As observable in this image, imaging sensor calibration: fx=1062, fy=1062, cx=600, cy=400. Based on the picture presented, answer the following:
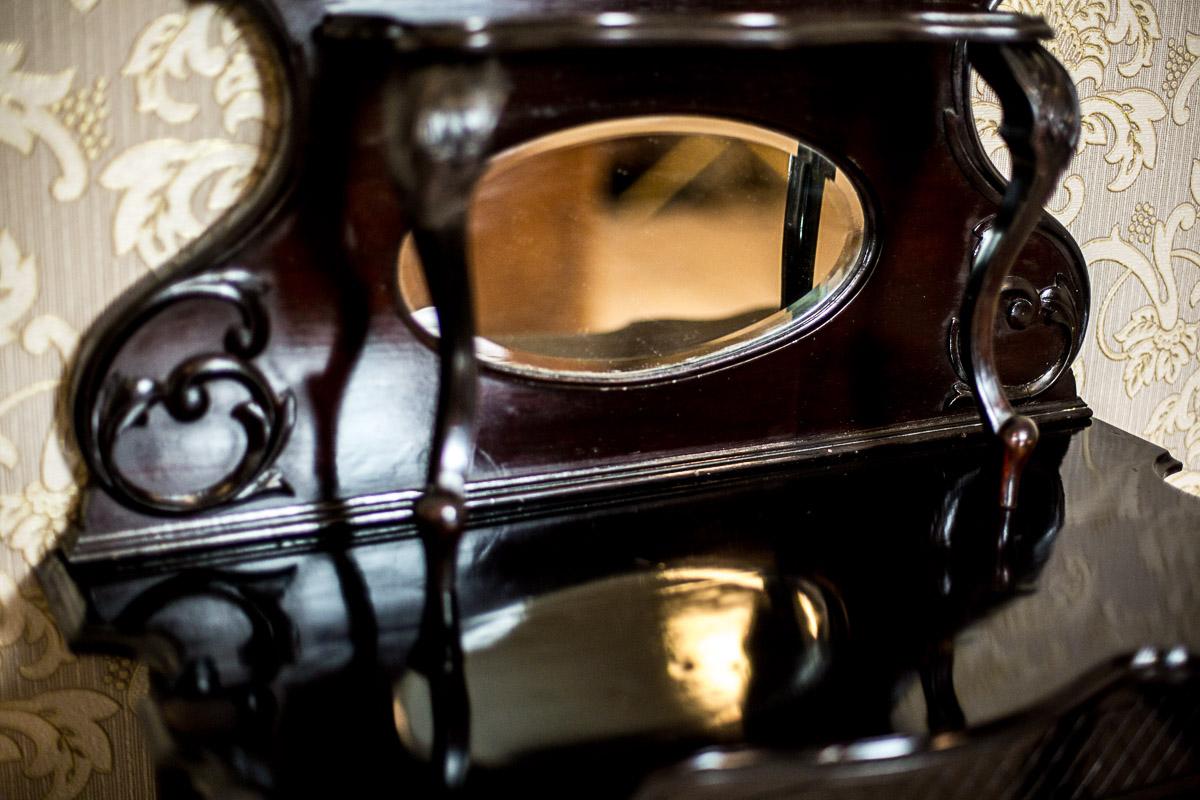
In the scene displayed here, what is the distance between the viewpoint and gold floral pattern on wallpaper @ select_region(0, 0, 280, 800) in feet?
2.02

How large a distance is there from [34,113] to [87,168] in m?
0.04

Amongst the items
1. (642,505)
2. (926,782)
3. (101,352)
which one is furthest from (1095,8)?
(101,352)

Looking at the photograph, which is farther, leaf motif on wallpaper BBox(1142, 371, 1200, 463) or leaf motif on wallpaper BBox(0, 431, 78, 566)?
leaf motif on wallpaper BBox(1142, 371, 1200, 463)

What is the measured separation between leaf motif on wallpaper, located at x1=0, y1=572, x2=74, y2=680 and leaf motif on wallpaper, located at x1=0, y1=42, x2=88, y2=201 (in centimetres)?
28

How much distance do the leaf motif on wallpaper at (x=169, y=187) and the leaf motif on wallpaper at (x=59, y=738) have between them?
1.08 ft

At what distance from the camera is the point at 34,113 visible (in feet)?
2.03

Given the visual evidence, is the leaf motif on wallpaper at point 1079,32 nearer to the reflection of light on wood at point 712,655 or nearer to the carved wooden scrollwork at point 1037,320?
the carved wooden scrollwork at point 1037,320

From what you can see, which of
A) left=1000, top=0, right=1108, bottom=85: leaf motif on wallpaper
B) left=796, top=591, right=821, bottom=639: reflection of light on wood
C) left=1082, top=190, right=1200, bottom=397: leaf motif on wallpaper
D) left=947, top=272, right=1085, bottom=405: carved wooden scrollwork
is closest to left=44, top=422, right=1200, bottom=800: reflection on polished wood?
left=796, top=591, right=821, bottom=639: reflection of light on wood

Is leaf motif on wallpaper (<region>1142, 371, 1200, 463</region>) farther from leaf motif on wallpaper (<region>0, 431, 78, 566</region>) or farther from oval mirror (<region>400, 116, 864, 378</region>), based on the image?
leaf motif on wallpaper (<region>0, 431, 78, 566</region>)

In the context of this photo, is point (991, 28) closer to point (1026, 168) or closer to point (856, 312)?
point (1026, 168)

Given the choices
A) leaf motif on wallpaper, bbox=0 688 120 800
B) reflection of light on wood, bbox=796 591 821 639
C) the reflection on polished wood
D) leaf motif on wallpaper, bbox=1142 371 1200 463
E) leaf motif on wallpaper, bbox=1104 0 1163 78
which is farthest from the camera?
leaf motif on wallpaper, bbox=1142 371 1200 463

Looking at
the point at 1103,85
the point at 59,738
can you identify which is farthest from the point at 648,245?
→ the point at 59,738

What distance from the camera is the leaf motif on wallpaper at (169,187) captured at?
2.10ft

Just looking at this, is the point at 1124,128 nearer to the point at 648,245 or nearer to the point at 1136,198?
the point at 1136,198
